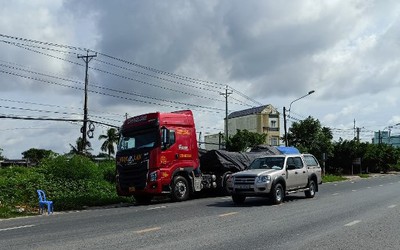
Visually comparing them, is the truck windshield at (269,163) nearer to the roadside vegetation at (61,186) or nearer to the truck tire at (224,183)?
the truck tire at (224,183)

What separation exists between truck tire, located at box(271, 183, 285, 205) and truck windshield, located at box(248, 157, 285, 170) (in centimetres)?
85

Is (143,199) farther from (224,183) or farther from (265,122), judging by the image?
(265,122)

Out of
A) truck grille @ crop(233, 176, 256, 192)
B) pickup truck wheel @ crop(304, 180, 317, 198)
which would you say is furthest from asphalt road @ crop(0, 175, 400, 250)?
pickup truck wheel @ crop(304, 180, 317, 198)

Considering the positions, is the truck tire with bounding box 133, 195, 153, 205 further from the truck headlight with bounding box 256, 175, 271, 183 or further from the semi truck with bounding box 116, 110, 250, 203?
the truck headlight with bounding box 256, 175, 271, 183

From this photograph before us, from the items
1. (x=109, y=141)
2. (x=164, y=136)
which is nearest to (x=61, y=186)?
(x=164, y=136)

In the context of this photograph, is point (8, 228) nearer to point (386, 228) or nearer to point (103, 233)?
point (103, 233)

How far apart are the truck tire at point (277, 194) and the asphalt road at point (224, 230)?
162 cm

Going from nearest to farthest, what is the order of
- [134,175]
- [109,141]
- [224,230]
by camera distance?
[224,230]
[134,175]
[109,141]

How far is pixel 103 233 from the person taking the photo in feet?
34.5

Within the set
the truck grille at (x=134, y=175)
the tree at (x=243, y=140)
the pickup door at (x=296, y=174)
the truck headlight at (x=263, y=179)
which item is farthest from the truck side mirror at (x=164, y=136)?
the tree at (x=243, y=140)

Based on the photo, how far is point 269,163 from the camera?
1862 centimetres

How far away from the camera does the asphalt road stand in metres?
8.95

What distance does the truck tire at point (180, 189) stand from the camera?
19.5 meters

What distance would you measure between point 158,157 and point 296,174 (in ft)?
17.9
